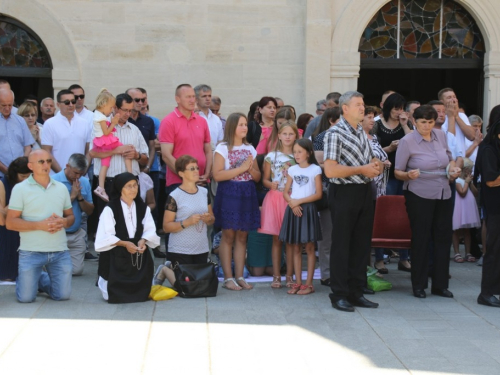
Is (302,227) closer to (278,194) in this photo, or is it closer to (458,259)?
(278,194)

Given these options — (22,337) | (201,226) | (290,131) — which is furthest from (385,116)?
(22,337)

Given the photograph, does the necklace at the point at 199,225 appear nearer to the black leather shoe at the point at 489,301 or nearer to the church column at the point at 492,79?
the black leather shoe at the point at 489,301

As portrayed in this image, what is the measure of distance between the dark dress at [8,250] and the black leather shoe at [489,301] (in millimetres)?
4655

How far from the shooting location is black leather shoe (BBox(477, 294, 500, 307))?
7733 mm

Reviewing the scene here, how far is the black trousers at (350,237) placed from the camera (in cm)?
746

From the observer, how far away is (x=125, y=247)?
7758 millimetres

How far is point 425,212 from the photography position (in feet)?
26.2

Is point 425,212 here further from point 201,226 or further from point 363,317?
point 201,226

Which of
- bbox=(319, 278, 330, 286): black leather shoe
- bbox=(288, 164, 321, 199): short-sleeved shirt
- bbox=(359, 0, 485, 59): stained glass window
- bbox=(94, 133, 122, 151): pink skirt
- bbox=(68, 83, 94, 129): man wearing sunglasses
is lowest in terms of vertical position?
bbox=(319, 278, 330, 286): black leather shoe

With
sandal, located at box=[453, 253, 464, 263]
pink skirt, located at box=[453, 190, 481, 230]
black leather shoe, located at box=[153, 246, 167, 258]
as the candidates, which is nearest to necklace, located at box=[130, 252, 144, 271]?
black leather shoe, located at box=[153, 246, 167, 258]

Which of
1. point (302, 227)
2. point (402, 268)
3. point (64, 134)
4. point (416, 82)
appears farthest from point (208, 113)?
point (416, 82)

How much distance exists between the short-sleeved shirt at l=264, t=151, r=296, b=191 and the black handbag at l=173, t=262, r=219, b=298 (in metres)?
1.18

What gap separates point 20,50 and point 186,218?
221 inches

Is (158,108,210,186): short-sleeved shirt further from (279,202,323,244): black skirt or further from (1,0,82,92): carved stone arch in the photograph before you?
(1,0,82,92): carved stone arch
